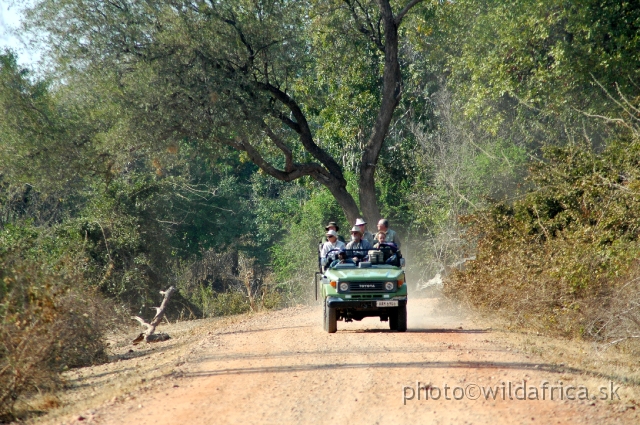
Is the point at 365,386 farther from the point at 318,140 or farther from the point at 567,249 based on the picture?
the point at 318,140

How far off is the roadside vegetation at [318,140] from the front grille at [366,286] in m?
3.17

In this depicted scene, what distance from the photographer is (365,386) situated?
8688mm

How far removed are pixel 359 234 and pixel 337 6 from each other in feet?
33.6

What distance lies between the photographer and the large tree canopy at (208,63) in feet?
61.1

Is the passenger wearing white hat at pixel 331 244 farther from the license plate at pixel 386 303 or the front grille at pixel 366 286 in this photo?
the license plate at pixel 386 303

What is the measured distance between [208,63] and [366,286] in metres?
8.51

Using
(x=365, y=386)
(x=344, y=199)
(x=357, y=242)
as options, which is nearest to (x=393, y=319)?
(x=357, y=242)

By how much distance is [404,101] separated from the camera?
32969 mm

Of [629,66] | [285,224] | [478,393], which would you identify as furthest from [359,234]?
[285,224]

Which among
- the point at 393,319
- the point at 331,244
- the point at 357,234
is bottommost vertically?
the point at 393,319

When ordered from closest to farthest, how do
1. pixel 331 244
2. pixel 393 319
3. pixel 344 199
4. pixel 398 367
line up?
pixel 398 367, pixel 393 319, pixel 331 244, pixel 344 199

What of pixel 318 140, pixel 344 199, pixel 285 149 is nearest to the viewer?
pixel 285 149

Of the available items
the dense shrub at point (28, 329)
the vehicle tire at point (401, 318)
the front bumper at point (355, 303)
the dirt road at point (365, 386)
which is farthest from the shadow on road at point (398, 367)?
the vehicle tire at point (401, 318)

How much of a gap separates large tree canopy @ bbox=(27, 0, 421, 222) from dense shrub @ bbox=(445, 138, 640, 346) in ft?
20.0
